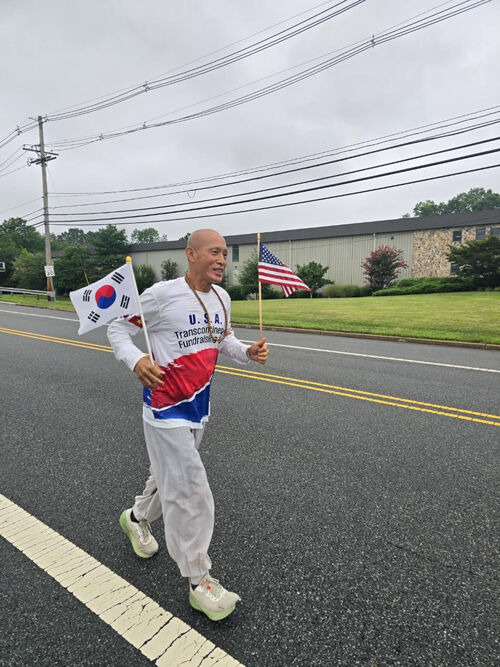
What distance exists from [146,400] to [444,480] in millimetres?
2658

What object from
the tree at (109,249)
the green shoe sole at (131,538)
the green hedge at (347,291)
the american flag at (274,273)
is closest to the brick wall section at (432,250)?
the green hedge at (347,291)

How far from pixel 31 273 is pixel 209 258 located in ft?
184

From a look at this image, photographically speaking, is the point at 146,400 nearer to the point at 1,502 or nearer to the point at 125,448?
the point at 1,502

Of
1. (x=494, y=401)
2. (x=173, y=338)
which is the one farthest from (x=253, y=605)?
(x=494, y=401)

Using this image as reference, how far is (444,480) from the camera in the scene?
3490 millimetres

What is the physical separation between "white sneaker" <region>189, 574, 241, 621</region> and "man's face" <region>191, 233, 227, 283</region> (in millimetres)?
1594

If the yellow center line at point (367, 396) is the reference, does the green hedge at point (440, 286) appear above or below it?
above

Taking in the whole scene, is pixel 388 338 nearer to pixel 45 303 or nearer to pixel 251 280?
pixel 45 303

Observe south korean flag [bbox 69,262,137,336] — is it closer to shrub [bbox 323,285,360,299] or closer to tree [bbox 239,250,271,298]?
shrub [bbox 323,285,360,299]

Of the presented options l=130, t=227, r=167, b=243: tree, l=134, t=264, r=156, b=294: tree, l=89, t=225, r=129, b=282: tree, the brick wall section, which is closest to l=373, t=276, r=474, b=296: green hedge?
the brick wall section

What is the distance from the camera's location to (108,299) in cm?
231

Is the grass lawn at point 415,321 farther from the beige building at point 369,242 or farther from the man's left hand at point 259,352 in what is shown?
the beige building at point 369,242

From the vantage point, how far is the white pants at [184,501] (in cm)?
214

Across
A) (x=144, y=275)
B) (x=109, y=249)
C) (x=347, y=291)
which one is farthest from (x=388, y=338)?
(x=109, y=249)
